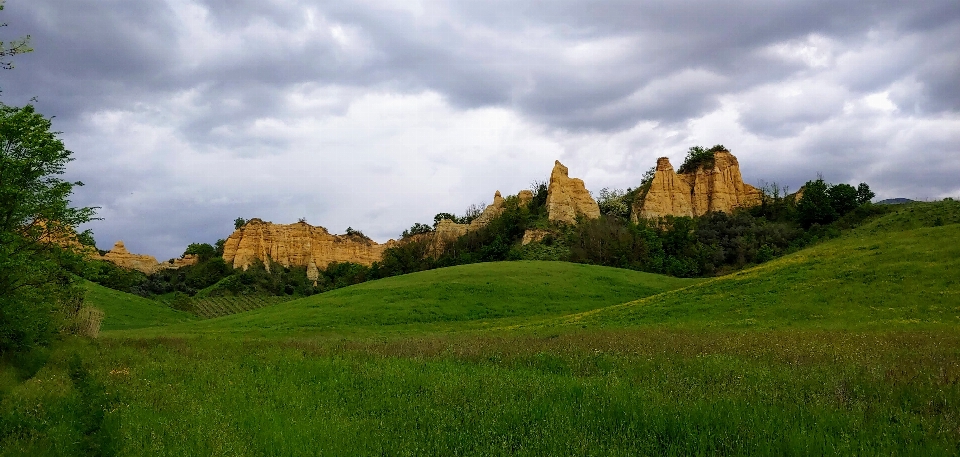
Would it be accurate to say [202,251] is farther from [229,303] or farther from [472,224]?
[472,224]

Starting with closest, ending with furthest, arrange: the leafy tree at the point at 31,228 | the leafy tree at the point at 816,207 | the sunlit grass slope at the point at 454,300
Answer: the leafy tree at the point at 31,228 < the sunlit grass slope at the point at 454,300 < the leafy tree at the point at 816,207

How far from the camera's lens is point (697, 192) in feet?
424

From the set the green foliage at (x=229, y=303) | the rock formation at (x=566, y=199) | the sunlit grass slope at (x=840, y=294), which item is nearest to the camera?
the sunlit grass slope at (x=840, y=294)

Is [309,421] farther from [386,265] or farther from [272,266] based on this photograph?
[272,266]

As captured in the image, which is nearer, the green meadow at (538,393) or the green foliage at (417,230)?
the green meadow at (538,393)

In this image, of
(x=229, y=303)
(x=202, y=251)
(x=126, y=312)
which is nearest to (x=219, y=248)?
(x=202, y=251)

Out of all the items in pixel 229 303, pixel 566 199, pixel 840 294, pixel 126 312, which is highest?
pixel 566 199

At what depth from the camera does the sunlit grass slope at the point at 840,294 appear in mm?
22625

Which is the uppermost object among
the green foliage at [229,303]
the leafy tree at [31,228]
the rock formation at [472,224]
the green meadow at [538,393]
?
the rock formation at [472,224]

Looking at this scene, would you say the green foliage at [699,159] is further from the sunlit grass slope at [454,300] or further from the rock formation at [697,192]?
the sunlit grass slope at [454,300]

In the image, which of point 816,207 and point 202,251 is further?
point 202,251

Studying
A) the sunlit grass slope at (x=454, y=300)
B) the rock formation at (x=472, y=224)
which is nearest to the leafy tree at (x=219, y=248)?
the rock formation at (x=472, y=224)

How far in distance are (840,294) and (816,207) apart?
272 feet

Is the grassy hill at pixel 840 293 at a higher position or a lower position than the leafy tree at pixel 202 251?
lower
